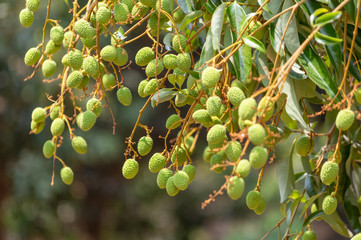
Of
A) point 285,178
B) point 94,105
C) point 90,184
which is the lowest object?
point 90,184

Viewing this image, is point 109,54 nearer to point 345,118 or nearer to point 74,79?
point 74,79

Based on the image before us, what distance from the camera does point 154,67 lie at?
0.72 meters

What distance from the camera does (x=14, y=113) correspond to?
10.8 feet

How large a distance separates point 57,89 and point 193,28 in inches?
98.9

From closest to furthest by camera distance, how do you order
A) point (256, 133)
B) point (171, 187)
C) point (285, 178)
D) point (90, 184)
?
point (256, 133) < point (171, 187) < point (285, 178) < point (90, 184)

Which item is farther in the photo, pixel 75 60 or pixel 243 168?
pixel 75 60

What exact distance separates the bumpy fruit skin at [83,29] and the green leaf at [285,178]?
13.8 inches

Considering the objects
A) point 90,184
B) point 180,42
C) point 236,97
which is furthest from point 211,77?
point 90,184

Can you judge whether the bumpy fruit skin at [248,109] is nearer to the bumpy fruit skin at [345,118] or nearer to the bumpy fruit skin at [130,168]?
the bumpy fruit skin at [345,118]

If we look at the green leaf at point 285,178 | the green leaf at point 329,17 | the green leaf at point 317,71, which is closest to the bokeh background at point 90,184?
the green leaf at point 285,178

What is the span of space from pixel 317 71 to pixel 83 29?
0.28 m

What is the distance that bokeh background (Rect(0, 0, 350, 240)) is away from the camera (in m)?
3.13

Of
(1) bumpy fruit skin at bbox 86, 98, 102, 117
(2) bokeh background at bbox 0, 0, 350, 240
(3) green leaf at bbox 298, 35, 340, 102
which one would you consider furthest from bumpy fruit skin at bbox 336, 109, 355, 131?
(2) bokeh background at bbox 0, 0, 350, 240

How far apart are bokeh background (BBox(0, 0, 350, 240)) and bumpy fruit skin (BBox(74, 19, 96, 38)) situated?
2120 millimetres
